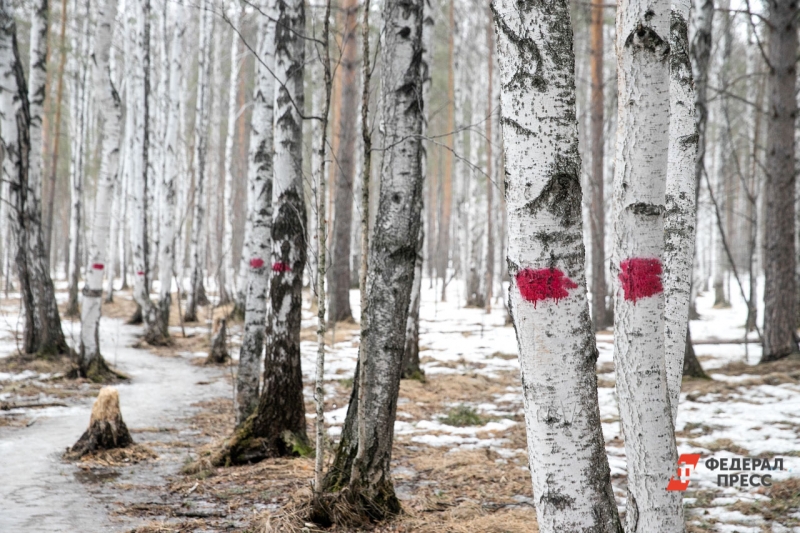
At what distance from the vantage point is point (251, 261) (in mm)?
5246

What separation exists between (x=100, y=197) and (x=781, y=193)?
30.1ft

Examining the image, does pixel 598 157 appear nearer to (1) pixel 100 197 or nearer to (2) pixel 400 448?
(2) pixel 400 448

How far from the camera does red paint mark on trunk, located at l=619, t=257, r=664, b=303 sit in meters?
2.12

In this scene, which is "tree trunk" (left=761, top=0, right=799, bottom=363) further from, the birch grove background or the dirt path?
the dirt path

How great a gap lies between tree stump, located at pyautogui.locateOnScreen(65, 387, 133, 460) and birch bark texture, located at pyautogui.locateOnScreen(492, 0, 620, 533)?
424 centimetres

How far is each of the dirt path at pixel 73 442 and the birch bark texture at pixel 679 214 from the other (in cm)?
310

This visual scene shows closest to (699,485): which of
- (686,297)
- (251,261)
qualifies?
(686,297)

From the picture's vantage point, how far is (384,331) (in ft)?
10.9

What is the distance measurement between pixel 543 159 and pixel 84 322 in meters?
7.61

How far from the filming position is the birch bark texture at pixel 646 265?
212 cm

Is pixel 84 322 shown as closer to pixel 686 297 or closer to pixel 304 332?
pixel 304 332

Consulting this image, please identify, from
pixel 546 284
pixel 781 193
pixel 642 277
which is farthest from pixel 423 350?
pixel 546 284

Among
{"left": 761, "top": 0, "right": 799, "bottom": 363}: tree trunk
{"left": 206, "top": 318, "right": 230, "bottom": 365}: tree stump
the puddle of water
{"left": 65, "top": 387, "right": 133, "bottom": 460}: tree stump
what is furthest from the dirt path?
{"left": 761, "top": 0, "right": 799, "bottom": 363}: tree trunk

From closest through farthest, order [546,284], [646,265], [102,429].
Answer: [546,284]
[646,265]
[102,429]
